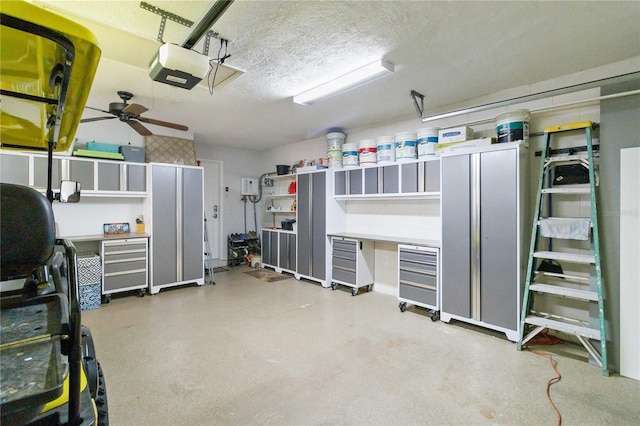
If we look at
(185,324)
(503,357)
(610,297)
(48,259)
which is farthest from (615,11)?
(185,324)

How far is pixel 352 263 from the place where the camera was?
15.4ft

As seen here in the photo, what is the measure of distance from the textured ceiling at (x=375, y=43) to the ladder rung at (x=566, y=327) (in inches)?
98.5

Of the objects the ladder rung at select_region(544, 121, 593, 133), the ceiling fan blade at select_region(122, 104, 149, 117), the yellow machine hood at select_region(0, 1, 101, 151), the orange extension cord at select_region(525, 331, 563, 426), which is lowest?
the orange extension cord at select_region(525, 331, 563, 426)

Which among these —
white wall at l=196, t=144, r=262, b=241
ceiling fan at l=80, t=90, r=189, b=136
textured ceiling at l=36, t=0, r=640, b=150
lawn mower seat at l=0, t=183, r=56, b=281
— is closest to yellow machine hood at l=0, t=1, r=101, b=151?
lawn mower seat at l=0, t=183, r=56, b=281

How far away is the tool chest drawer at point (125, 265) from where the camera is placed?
4207 mm

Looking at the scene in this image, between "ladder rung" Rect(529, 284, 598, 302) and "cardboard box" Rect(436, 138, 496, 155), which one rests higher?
"cardboard box" Rect(436, 138, 496, 155)

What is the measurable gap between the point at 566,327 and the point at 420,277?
4.86ft

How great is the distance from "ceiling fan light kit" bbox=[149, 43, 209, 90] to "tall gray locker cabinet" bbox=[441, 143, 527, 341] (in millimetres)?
2835

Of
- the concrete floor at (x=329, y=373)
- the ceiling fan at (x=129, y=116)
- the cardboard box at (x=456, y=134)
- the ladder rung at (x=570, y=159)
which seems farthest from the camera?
the cardboard box at (x=456, y=134)

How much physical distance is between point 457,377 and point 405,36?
2850 millimetres

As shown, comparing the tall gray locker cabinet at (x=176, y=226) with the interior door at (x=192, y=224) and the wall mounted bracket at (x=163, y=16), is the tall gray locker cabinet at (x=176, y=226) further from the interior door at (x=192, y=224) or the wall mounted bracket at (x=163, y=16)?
the wall mounted bracket at (x=163, y=16)

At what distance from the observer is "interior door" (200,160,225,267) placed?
659 centimetres

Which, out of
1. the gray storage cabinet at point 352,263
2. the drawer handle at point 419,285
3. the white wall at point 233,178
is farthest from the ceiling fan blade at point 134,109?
the drawer handle at point 419,285

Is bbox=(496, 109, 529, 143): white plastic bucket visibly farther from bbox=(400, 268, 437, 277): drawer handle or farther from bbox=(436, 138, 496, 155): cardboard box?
bbox=(400, 268, 437, 277): drawer handle
